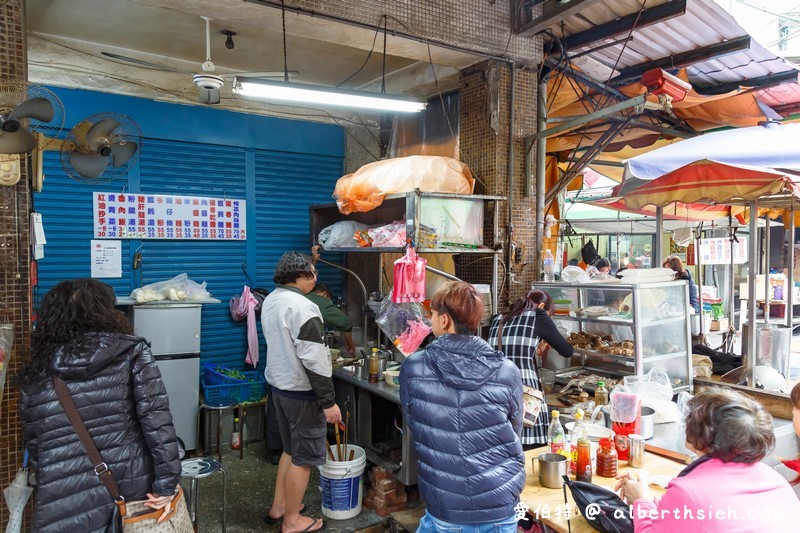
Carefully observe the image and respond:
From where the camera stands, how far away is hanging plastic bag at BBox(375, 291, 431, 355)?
15.8ft

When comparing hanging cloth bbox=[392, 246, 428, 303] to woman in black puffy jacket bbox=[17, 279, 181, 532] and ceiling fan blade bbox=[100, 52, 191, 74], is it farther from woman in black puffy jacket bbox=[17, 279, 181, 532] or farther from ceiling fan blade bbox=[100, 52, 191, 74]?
ceiling fan blade bbox=[100, 52, 191, 74]

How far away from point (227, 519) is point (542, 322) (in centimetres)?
292

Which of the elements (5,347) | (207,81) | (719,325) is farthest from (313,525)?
(719,325)

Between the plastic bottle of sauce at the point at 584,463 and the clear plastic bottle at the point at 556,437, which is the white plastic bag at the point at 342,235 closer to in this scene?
the clear plastic bottle at the point at 556,437

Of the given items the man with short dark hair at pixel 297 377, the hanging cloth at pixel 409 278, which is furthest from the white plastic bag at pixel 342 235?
the man with short dark hair at pixel 297 377

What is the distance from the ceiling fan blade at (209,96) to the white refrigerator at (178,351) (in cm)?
224

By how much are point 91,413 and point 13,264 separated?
53.8 inches

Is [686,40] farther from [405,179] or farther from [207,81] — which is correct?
[207,81]

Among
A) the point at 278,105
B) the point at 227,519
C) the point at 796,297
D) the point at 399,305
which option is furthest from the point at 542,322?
the point at 796,297

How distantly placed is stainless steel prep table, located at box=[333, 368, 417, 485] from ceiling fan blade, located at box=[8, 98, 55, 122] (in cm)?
301

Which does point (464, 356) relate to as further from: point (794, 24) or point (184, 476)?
point (794, 24)

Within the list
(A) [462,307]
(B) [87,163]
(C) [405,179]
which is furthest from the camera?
(C) [405,179]

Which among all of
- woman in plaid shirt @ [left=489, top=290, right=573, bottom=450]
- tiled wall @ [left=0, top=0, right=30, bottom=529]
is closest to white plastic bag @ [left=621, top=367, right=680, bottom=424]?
woman in plaid shirt @ [left=489, top=290, right=573, bottom=450]

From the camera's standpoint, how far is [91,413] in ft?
7.95
